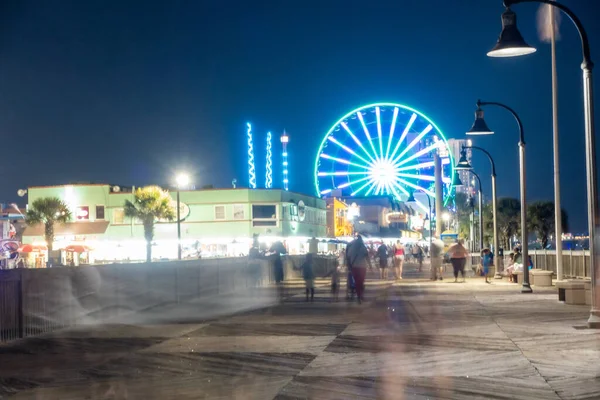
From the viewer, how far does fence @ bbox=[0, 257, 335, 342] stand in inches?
569

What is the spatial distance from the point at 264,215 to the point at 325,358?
211 ft

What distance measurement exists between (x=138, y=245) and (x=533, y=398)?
69.3m

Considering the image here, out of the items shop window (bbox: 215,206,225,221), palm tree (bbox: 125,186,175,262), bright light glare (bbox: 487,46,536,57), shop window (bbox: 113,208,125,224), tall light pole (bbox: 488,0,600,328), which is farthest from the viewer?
shop window (bbox: 113,208,125,224)

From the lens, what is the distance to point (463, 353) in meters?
11.6

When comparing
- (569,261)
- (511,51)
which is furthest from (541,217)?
(511,51)

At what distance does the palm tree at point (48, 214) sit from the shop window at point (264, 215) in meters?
15.1

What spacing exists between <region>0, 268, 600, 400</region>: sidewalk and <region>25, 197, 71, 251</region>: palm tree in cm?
5571

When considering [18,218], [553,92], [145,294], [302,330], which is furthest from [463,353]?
[18,218]

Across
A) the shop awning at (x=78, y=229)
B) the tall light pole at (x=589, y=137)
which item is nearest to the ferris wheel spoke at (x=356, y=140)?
the shop awning at (x=78, y=229)

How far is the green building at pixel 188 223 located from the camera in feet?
245

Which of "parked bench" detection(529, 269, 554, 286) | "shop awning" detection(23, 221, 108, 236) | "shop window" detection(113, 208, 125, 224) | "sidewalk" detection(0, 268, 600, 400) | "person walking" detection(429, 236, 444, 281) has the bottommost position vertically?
"sidewalk" detection(0, 268, 600, 400)

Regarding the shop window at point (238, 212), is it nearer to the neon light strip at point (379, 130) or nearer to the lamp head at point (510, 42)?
the neon light strip at point (379, 130)

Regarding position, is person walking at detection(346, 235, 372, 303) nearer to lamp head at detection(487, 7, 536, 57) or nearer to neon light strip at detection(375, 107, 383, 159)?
lamp head at detection(487, 7, 536, 57)

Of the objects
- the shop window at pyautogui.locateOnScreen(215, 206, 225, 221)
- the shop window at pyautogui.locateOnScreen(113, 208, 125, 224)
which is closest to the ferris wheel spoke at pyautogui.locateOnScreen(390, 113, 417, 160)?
the shop window at pyautogui.locateOnScreen(215, 206, 225, 221)
